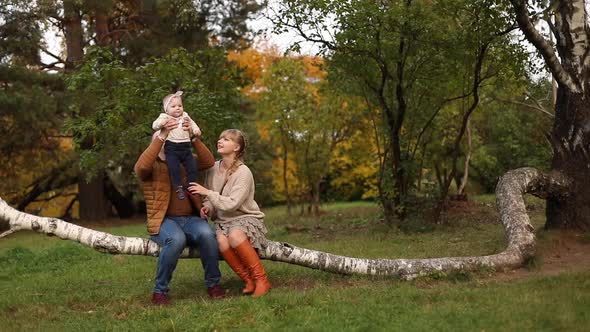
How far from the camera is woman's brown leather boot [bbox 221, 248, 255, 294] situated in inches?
219

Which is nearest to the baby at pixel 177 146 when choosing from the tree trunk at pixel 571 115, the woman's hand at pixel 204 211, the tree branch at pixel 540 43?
the woman's hand at pixel 204 211

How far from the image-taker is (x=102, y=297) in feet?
19.4

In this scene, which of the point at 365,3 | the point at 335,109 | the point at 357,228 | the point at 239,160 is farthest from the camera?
the point at 335,109

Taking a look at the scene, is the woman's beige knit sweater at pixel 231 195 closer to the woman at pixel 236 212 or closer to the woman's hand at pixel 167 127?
the woman at pixel 236 212

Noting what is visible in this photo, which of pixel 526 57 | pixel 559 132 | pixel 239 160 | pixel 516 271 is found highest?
pixel 526 57

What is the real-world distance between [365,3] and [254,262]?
5164 millimetres

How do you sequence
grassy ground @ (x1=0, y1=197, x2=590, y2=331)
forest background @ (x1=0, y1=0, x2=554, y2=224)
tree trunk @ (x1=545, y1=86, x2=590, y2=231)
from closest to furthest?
grassy ground @ (x1=0, y1=197, x2=590, y2=331), tree trunk @ (x1=545, y1=86, x2=590, y2=231), forest background @ (x1=0, y1=0, x2=554, y2=224)

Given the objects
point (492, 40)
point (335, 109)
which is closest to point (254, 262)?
point (492, 40)

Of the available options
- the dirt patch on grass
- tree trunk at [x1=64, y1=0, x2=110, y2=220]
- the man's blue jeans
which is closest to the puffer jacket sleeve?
the man's blue jeans

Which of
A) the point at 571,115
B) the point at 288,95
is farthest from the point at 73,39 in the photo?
the point at 571,115

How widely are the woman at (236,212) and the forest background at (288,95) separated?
433 centimetres

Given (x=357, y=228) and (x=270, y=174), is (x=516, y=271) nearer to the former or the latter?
(x=357, y=228)

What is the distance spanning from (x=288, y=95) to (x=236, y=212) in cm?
1070

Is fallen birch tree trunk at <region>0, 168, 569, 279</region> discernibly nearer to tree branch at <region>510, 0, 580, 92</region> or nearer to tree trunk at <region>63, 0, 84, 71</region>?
tree branch at <region>510, 0, 580, 92</region>
